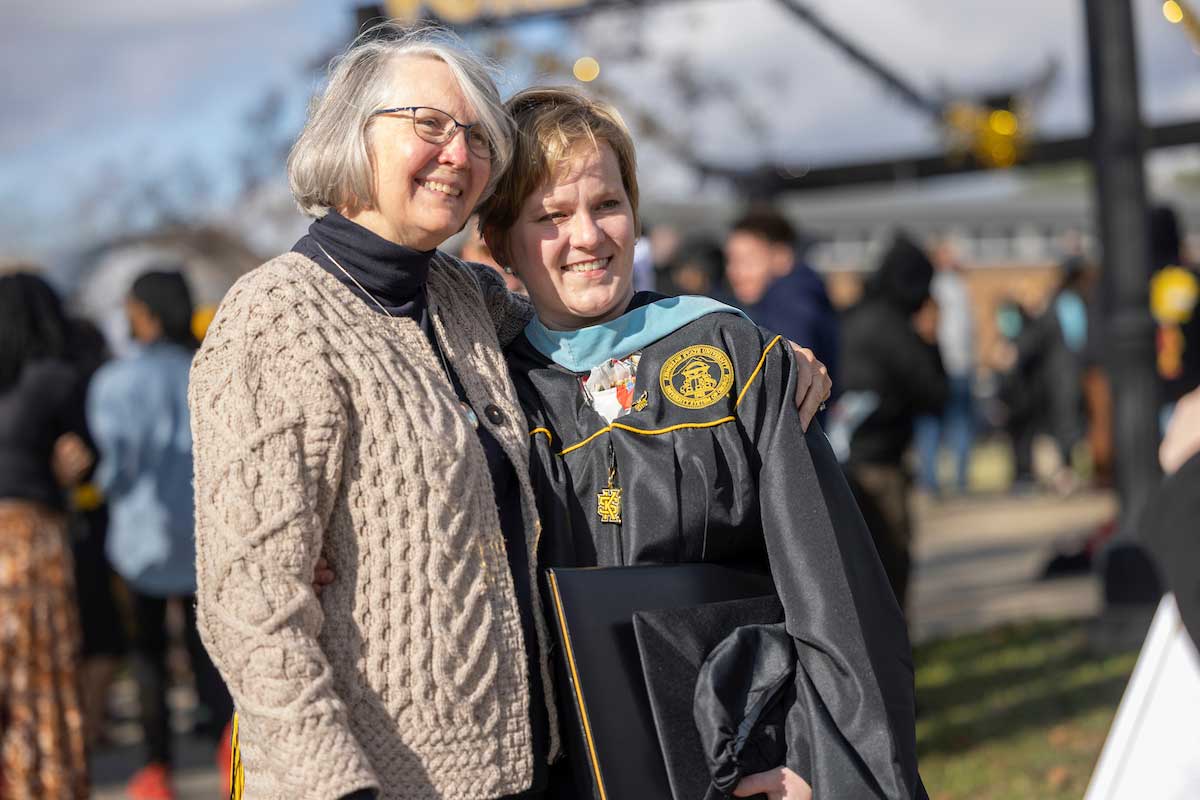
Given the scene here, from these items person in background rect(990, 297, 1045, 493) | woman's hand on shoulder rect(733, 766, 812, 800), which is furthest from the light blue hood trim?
person in background rect(990, 297, 1045, 493)

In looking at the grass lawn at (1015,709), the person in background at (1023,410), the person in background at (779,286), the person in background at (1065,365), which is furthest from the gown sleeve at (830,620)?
the person in background at (1023,410)

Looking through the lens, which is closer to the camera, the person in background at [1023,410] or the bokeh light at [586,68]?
the bokeh light at [586,68]

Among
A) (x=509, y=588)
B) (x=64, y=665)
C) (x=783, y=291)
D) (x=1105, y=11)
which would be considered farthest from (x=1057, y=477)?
(x=509, y=588)

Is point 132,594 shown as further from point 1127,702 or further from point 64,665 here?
point 1127,702

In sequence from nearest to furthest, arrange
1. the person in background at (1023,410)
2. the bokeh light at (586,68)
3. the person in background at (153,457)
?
the person in background at (153,457) < the bokeh light at (586,68) < the person in background at (1023,410)

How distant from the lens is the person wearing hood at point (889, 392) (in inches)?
238

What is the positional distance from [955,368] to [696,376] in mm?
12462

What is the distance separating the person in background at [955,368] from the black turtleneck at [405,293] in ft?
38.9

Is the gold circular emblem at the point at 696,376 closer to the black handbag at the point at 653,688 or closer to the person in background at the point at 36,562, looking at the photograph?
the black handbag at the point at 653,688

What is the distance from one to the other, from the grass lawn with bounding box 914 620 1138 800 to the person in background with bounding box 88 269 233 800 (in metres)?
2.93

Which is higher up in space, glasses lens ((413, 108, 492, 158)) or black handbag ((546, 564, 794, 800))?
glasses lens ((413, 108, 492, 158))

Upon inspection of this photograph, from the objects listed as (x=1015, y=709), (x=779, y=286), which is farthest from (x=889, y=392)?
(x=1015, y=709)

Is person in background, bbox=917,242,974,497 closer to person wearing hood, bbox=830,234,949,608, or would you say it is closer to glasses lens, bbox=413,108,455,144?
person wearing hood, bbox=830,234,949,608

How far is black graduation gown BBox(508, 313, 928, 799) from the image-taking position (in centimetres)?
215
